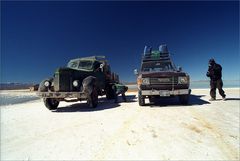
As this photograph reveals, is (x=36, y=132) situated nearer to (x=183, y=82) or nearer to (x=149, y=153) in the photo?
(x=149, y=153)

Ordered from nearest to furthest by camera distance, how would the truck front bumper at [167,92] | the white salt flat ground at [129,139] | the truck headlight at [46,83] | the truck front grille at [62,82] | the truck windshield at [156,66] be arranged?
the white salt flat ground at [129,139]
the truck front bumper at [167,92]
the truck front grille at [62,82]
the truck headlight at [46,83]
the truck windshield at [156,66]

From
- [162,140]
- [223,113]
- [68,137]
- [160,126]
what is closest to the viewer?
[162,140]

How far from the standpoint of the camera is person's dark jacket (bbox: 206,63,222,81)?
9.27 m

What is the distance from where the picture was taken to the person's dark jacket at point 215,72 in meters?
9.27

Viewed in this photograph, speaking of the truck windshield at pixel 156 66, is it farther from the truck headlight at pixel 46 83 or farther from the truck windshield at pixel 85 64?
the truck headlight at pixel 46 83

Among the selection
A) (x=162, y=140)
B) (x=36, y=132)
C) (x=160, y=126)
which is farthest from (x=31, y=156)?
(x=160, y=126)

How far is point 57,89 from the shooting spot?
8359 mm

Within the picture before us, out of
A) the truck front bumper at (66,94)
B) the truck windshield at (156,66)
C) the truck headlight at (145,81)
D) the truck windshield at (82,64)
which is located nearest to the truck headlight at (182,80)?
the truck headlight at (145,81)

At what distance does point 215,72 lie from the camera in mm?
9281

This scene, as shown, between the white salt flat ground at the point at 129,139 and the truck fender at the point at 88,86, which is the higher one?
the truck fender at the point at 88,86

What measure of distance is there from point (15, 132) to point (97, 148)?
2.75 meters

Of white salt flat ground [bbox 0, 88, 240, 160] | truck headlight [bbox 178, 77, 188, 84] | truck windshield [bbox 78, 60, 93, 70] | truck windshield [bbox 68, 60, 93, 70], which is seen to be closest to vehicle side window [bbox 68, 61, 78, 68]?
truck windshield [bbox 68, 60, 93, 70]

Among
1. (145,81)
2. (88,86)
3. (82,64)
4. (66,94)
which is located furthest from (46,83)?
(145,81)

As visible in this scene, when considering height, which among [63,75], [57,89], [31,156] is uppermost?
[63,75]
